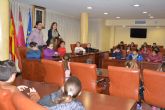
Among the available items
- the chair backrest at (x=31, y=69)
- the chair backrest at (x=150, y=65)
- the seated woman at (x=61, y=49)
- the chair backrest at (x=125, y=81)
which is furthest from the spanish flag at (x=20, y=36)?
the chair backrest at (x=125, y=81)

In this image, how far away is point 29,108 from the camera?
120 cm

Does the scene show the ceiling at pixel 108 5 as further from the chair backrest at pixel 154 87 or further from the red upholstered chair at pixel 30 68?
the chair backrest at pixel 154 87

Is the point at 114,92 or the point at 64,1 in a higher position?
the point at 64,1

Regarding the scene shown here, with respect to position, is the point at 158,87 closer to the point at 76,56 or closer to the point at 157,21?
the point at 76,56

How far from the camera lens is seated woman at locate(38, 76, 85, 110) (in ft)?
Answer: 5.09

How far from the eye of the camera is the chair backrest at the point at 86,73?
11.1 ft

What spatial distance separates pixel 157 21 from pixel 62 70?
9.94 metres

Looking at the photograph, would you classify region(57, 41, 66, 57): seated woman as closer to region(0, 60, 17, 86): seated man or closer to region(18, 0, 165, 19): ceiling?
region(18, 0, 165, 19): ceiling

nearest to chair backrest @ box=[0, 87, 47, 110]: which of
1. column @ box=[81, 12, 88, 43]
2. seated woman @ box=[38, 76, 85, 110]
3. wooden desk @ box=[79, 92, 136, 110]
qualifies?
seated woman @ box=[38, 76, 85, 110]

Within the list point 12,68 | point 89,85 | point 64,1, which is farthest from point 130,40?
point 12,68

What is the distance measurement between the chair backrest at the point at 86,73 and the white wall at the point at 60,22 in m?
5.04

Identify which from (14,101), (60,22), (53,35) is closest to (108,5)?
(53,35)

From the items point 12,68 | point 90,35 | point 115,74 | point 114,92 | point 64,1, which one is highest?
point 64,1

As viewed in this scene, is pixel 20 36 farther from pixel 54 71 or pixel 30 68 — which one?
pixel 54 71
